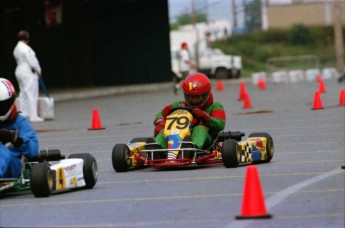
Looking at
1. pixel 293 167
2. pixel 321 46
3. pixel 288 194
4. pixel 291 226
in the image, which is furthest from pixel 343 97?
pixel 321 46

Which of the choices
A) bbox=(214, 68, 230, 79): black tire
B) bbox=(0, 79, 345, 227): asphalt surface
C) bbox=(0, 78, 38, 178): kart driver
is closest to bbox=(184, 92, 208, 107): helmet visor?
bbox=(0, 79, 345, 227): asphalt surface

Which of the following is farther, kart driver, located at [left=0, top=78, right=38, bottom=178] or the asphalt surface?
kart driver, located at [left=0, top=78, right=38, bottom=178]

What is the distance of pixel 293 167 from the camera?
14.1m

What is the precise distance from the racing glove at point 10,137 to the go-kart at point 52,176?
28cm

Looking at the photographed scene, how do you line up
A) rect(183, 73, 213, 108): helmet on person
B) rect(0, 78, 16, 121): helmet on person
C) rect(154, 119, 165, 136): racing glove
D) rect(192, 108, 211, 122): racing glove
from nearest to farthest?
rect(0, 78, 16, 121): helmet on person < rect(192, 108, 211, 122): racing glove < rect(154, 119, 165, 136): racing glove < rect(183, 73, 213, 108): helmet on person

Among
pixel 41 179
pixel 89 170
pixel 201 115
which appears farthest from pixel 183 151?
pixel 41 179

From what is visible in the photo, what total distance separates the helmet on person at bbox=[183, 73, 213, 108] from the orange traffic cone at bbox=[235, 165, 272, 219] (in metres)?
5.67

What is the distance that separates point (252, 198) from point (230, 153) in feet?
15.2

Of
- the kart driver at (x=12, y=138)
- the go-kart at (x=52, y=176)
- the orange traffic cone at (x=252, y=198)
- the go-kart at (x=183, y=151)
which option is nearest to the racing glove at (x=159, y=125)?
the go-kart at (x=183, y=151)

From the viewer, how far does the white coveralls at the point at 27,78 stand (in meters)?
27.6

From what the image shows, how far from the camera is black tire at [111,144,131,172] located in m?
14.4

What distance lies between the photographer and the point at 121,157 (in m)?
14.4

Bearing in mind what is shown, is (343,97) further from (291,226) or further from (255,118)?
(291,226)

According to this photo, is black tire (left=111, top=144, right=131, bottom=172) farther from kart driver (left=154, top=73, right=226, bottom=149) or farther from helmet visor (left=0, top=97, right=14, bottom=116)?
helmet visor (left=0, top=97, right=14, bottom=116)
